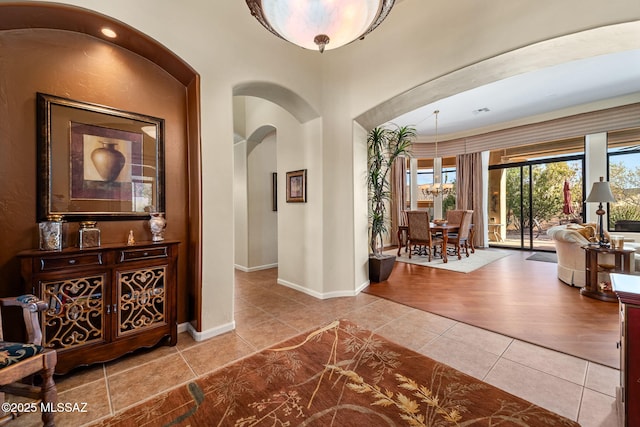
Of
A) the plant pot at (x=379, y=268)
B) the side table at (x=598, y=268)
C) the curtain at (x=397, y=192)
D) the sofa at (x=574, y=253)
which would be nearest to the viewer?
the side table at (x=598, y=268)

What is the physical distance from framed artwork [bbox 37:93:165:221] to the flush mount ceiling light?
1549mm

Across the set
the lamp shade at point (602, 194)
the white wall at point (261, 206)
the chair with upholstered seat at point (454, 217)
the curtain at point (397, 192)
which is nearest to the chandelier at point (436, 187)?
the chair with upholstered seat at point (454, 217)

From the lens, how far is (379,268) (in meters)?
4.08

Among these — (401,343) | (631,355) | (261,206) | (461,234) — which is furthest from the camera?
(461,234)

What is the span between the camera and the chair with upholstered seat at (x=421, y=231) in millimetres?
5590

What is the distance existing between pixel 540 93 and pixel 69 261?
7.52 m

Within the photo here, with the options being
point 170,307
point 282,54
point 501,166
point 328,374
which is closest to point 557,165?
point 501,166

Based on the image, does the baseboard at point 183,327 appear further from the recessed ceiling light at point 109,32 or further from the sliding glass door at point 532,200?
the sliding glass door at point 532,200

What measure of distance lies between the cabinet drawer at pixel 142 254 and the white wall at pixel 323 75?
36 cm

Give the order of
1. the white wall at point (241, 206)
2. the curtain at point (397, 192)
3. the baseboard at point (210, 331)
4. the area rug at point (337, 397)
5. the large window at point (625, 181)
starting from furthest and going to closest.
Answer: the curtain at point (397, 192) → the large window at point (625, 181) → the white wall at point (241, 206) → the baseboard at point (210, 331) → the area rug at point (337, 397)

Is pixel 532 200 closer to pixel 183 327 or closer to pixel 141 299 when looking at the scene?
pixel 183 327

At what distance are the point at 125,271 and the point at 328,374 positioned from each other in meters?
1.81

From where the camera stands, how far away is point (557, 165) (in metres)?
6.57

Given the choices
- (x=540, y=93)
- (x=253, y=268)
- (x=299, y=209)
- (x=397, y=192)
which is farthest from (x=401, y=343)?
(x=397, y=192)
